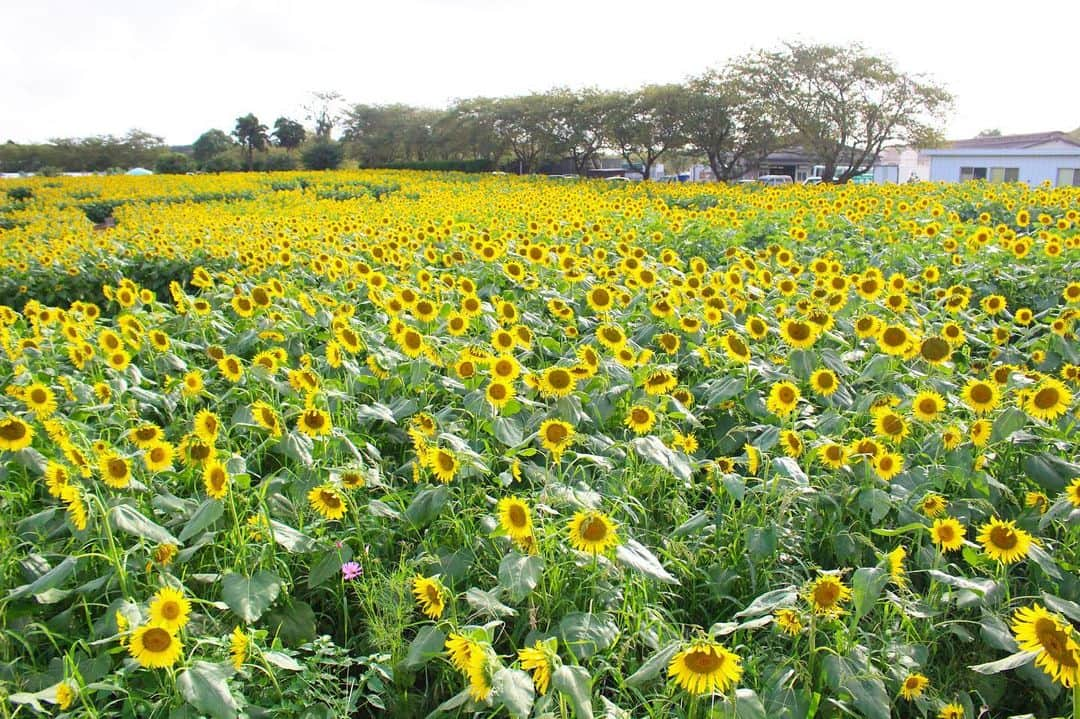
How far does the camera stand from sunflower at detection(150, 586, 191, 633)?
4.63 feet

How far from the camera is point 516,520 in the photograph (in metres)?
1.61

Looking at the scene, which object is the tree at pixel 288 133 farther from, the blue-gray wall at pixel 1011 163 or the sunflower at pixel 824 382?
the sunflower at pixel 824 382

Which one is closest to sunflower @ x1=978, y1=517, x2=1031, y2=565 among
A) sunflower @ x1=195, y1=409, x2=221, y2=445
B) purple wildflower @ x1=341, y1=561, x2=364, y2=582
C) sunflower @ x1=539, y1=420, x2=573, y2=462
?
sunflower @ x1=539, y1=420, x2=573, y2=462

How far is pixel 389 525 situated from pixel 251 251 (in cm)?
321

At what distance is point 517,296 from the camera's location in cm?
388

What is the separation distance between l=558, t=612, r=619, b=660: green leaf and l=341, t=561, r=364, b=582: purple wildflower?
51 cm

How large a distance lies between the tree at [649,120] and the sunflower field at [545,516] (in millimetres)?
24947

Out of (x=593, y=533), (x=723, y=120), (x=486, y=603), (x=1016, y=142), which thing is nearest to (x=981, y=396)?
(x=593, y=533)

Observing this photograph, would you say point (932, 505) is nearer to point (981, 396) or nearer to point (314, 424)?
point (981, 396)

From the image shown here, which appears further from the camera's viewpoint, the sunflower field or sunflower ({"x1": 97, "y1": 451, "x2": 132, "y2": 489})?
sunflower ({"x1": 97, "y1": 451, "x2": 132, "y2": 489})

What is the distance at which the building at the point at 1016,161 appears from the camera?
35.2 meters

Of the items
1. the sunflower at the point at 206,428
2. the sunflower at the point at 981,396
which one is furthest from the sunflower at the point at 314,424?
the sunflower at the point at 981,396

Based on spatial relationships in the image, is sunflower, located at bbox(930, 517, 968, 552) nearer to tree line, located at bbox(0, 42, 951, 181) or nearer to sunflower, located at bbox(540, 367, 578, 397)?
sunflower, located at bbox(540, 367, 578, 397)

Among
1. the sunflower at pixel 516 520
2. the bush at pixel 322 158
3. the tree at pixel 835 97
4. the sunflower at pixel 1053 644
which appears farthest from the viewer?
the bush at pixel 322 158
